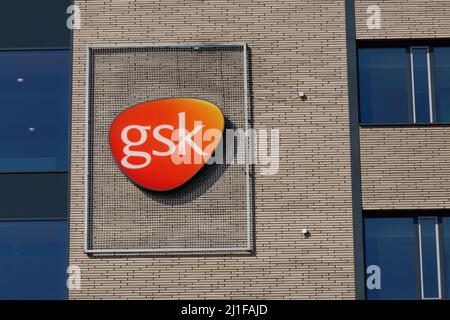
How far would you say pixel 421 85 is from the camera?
20172mm

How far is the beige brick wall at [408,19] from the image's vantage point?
20094 millimetres

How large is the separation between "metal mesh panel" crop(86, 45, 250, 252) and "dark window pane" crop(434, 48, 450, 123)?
3.80 m

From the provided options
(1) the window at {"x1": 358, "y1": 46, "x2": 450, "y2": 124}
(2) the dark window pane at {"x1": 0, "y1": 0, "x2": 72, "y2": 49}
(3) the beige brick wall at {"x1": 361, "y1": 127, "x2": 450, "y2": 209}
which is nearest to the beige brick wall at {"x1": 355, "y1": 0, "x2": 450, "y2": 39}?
(1) the window at {"x1": 358, "y1": 46, "x2": 450, "y2": 124}

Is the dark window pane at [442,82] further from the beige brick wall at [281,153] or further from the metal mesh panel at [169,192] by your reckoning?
the metal mesh panel at [169,192]

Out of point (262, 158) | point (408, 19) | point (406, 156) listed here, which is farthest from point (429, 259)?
point (408, 19)

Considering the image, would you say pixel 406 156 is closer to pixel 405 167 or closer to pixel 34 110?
pixel 405 167

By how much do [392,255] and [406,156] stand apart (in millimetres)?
1890

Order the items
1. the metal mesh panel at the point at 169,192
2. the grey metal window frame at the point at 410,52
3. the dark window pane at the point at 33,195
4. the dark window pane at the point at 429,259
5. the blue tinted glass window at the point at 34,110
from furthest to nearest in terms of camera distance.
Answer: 1. the grey metal window frame at the point at 410,52
2. the blue tinted glass window at the point at 34,110
3. the dark window pane at the point at 33,195
4. the dark window pane at the point at 429,259
5. the metal mesh panel at the point at 169,192

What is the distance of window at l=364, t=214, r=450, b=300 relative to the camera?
19.2 meters

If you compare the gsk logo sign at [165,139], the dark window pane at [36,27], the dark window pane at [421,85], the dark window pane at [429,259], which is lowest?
the dark window pane at [429,259]

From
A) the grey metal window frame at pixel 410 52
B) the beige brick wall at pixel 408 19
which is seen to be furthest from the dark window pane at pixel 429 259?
the beige brick wall at pixel 408 19

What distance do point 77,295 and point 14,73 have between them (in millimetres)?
4634

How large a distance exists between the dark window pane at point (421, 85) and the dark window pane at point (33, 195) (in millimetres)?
6922

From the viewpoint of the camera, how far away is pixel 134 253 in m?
19.1
